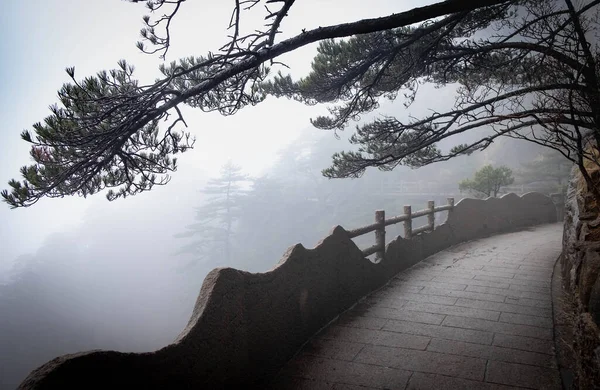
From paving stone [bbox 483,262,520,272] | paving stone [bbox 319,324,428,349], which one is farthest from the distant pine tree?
paving stone [bbox 319,324,428,349]

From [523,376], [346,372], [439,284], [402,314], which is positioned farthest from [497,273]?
[346,372]

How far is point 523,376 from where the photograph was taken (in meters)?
3.12

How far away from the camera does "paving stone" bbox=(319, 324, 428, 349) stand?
3.88 m

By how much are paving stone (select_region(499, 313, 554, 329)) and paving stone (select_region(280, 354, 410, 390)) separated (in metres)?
2.00

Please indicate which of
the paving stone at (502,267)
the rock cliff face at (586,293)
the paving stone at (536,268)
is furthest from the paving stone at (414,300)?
the paving stone at (536,268)

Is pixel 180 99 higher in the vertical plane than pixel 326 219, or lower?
higher

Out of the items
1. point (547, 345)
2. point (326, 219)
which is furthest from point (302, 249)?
point (326, 219)

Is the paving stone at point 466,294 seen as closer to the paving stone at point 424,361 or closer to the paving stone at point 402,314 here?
the paving stone at point 402,314

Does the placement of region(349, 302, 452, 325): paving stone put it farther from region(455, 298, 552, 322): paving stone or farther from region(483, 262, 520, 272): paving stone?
region(483, 262, 520, 272): paving stone

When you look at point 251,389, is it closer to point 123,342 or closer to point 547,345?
point 547,345

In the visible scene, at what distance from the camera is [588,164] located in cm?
482

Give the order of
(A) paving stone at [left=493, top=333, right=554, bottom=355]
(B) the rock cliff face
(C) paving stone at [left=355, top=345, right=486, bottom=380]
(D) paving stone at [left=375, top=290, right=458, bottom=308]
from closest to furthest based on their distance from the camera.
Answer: (B) the rock cliff face
(C) paving stone at [left=355, top=345, right=486, bottom=380]
(A) paving stone at [left=493, top=333, right=554, bottom=355]
(D) paving stone at [left=375, top=290, right=458, bottom=308]

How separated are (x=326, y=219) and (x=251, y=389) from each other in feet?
137

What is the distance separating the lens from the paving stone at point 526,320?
4.28 m
